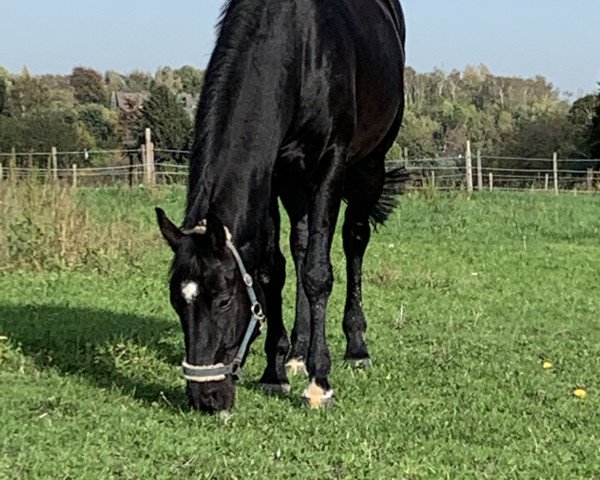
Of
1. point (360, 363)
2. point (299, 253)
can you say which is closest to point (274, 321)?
point (299, 253)

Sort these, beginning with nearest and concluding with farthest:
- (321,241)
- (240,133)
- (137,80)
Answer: (240,133)
(321,241)
(137,80)

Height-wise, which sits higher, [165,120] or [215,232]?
[165,120]

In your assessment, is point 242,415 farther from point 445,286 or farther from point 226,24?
point 445,286

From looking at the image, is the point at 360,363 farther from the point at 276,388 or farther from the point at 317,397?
the point at 317,397

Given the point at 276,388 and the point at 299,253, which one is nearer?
the point at 276,388

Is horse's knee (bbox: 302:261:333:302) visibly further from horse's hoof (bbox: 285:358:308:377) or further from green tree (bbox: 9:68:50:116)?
green tree (bbox: 9:68:50:116)

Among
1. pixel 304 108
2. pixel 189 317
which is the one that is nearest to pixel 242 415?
pixel 189 317

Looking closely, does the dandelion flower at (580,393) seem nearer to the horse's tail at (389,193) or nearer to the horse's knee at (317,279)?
the horse's knee at (317,279)

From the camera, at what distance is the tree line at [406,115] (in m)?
44.3

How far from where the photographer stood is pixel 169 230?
13.6 feet

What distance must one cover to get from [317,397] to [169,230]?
139 cm

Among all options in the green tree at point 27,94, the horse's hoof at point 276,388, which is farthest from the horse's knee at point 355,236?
the green tree at point 27,94

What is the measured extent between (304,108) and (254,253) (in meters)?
1.04

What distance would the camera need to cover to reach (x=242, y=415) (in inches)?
178
